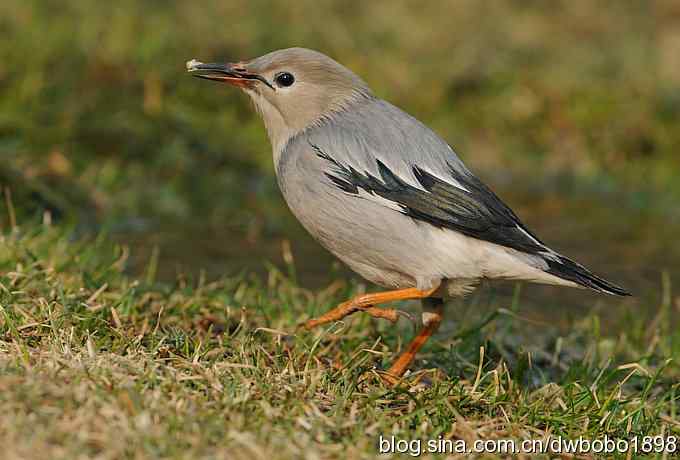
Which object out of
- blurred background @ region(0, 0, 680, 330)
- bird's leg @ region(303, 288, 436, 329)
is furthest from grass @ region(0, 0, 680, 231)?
bird's leg @ region(303, 288, 436, 329)

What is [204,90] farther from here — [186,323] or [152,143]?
[186,323]

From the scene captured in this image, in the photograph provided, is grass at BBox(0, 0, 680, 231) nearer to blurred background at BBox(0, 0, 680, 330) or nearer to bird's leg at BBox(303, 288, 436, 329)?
blurred background at BBox(0, 0, 680, 330)

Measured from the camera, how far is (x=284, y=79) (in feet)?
16.6

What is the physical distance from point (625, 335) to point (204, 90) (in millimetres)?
4692

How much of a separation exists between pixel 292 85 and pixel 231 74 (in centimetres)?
31

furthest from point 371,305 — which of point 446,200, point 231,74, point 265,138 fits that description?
point 265,138

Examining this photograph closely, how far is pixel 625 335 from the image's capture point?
5523 millimetres

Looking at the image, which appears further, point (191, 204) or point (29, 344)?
point (191, 204)

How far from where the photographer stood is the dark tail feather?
4289 millimetres

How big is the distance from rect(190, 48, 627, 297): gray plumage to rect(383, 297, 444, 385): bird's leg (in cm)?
13

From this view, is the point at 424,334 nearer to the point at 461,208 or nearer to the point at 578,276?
the point at 461,208

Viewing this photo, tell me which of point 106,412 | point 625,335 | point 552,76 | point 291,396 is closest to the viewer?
point 106,412

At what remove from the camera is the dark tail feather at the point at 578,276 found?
4289 millimetres

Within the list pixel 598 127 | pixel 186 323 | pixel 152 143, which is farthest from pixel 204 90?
pixel 186 323
